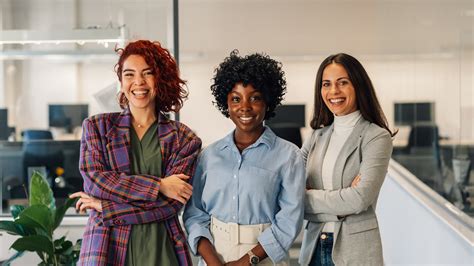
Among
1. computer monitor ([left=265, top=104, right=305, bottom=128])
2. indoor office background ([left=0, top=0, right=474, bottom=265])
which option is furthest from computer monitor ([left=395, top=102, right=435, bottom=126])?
computer monitor ([left=265, top=104, right=305, bottom=128])

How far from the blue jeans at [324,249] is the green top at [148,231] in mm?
468

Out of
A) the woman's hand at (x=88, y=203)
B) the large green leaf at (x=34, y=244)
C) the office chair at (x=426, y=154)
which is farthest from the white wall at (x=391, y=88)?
the large green leaf at (x=34, y=244)

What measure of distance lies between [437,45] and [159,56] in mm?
3242

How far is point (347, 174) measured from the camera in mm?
2061

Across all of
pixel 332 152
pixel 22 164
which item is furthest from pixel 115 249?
pixel 22 164

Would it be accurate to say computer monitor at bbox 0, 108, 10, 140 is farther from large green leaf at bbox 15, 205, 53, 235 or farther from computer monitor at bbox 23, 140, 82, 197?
large green leaf at bbox 15, 205, 53, 235

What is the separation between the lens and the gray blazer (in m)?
2.00

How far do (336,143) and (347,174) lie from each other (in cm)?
12

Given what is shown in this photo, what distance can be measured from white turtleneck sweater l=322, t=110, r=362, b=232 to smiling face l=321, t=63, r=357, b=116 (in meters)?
0.03

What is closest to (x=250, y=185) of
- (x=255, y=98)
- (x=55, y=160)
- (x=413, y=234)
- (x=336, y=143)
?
(x=255, y=98)

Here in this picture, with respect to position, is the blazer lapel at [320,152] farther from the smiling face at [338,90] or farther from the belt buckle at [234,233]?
the belt buckle at [234,233]

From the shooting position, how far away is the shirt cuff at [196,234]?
197 centimetres

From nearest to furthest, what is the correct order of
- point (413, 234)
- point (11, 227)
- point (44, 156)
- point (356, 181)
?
point (356, 181), point (11, 227), point (413, 234), point (44, 156)

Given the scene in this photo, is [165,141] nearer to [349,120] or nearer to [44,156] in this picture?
[349,120]
